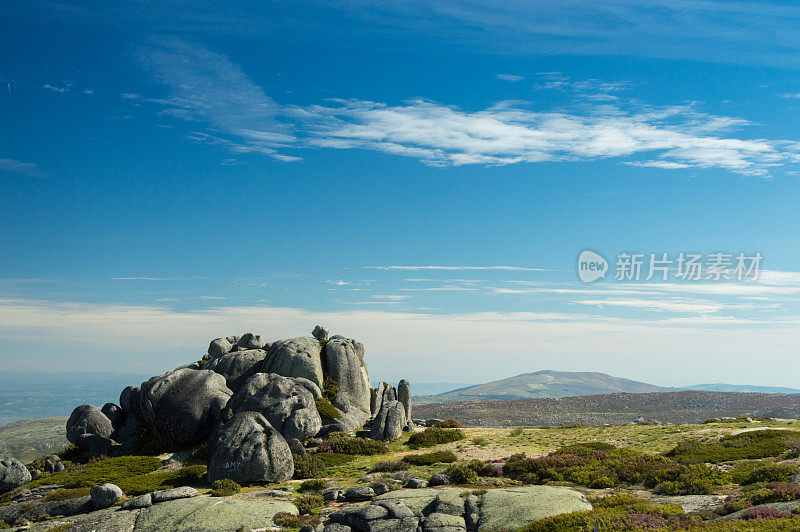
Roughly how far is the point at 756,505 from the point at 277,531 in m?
21.2

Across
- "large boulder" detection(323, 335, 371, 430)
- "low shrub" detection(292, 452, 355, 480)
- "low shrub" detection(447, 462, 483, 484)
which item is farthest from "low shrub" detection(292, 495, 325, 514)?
"large boulder" detection(323, 335, 371, 430)

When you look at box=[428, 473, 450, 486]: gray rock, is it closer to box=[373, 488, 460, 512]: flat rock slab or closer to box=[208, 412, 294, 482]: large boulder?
box=[373, 488, 460, 512]: flat rock slab

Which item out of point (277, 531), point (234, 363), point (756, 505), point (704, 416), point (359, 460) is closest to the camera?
point (756, 505)

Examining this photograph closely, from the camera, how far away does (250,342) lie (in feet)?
194

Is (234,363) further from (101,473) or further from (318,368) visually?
(101,473)

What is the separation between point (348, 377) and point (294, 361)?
6.30 m

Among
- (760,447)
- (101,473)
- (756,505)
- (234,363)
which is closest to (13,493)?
(101,473)

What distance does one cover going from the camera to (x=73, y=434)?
48.1 metres

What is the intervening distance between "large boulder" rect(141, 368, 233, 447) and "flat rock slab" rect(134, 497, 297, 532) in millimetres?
16813

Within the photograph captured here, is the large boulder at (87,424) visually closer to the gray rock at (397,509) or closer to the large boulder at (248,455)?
the large boulder at (248,455)

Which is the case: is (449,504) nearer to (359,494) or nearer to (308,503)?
(359,494)

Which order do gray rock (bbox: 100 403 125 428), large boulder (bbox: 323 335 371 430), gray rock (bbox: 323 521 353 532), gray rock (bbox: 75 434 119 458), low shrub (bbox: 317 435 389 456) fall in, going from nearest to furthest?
1. gray rock (bbox: 323 521 353 532)
2. low shrub (bbox: 317 435 389 456)
3. gray rock (bbox: 75 434 119 458)
4. gray rock (bbox: 100 403 125 428)
5. large boulder (bbox: 323 335 371 430)

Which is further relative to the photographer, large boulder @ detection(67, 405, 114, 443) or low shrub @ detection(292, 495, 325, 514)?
large boulder @ detection(67, 405, 114, 443)

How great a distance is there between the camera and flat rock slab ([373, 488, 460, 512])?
25.0m
